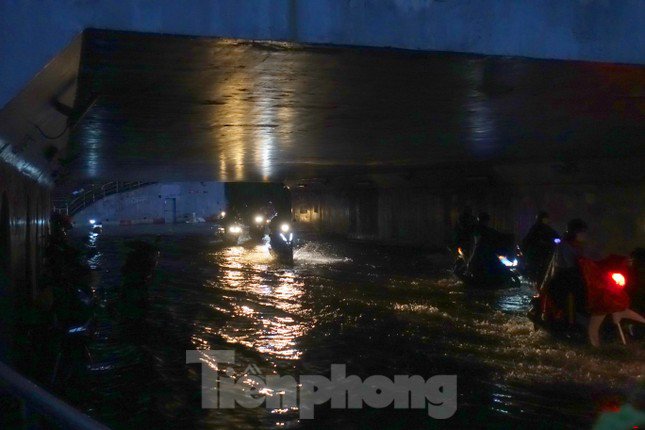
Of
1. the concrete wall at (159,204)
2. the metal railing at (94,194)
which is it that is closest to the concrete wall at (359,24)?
the metal railing at (94,194)

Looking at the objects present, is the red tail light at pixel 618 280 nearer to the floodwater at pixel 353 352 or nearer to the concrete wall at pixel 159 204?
the floodwater at pixel 353 352

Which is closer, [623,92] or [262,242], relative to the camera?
[623,92]

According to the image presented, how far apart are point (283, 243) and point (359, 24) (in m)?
16.3

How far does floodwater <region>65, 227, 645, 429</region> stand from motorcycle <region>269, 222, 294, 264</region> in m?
4.78

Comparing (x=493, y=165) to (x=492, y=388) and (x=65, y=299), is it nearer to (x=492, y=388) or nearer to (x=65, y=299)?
(x=492, y=388)

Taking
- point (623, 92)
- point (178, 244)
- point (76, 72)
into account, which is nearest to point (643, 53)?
point (623, 92)

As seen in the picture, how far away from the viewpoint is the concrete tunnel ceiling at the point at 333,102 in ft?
21.8

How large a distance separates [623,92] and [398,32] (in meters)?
4.14

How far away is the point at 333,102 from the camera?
30.1ft

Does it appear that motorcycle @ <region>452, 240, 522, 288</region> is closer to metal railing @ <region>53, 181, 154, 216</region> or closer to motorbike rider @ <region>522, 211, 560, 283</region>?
motorbike rider @ <region>522, 211, 560, 283</region>

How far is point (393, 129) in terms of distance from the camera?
40.7 ft

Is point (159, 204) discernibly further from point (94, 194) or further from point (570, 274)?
point (570, 274)

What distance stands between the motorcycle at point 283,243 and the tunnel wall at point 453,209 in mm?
6447

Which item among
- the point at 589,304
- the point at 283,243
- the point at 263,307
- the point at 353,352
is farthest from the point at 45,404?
the point at 283,243
